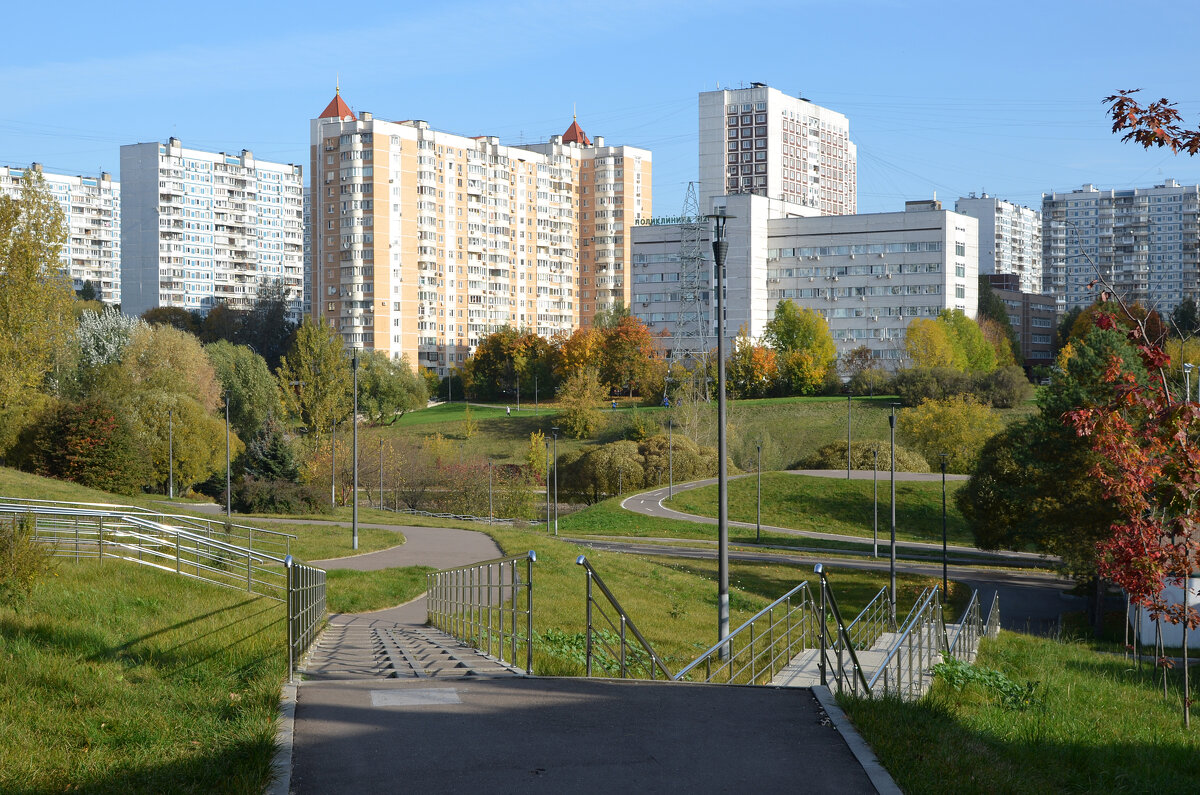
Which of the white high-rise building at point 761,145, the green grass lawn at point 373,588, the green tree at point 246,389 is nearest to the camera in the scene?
the green grass lawn at point 373,588

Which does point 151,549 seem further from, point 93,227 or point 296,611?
point 93,227

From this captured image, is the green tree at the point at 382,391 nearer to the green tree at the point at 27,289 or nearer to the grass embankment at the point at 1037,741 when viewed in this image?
the green tree at the point at 27,289

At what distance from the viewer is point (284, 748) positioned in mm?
5879

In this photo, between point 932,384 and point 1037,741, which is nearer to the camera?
point 1037,741

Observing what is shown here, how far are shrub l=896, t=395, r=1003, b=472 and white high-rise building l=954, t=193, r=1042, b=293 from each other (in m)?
121

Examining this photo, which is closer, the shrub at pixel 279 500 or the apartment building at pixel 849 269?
the shrub at pixel 279 500

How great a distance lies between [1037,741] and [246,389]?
7376cm

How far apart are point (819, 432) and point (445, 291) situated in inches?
2199

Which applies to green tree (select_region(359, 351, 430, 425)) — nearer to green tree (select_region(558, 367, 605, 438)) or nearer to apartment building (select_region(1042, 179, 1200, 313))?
green tree (select_region(558, 367, 605, 438))

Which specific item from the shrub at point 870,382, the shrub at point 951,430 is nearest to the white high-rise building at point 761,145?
the shrub at point 870,382

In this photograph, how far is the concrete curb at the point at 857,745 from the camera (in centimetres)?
557

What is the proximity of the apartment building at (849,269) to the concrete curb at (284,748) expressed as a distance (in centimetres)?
11251

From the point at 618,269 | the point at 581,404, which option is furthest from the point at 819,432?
the point at 618,269

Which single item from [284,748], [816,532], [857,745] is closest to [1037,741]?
[857,745]
